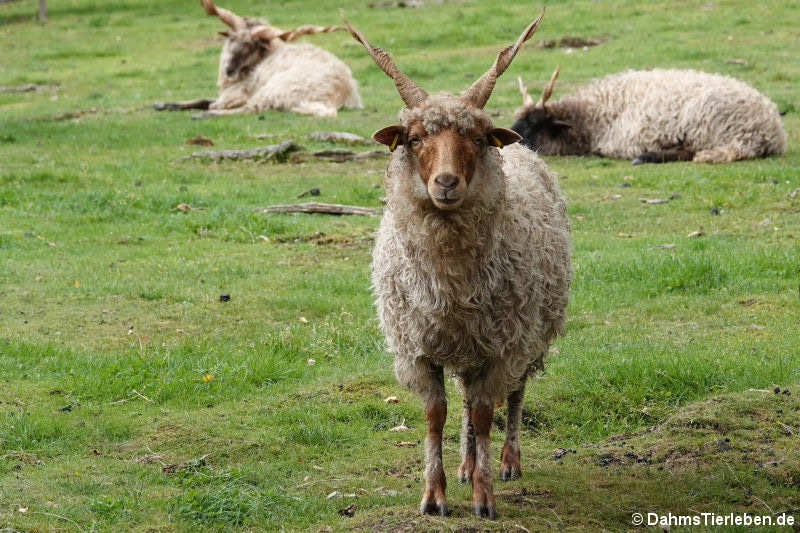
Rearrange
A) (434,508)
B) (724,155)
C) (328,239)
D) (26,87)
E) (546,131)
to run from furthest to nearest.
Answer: (26,87), (546,131), (724,155), (328,239), (434,508)

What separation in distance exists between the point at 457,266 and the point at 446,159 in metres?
0.61

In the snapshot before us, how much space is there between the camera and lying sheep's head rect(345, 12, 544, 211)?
17.2 feet

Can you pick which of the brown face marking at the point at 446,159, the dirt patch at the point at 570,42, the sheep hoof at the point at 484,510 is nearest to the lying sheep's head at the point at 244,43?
the dirt patch at the point at 570,42

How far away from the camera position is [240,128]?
18.0 meters

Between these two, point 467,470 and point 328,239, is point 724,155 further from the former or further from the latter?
point 467,470

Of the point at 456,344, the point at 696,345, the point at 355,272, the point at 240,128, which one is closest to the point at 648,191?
the point at 355,272

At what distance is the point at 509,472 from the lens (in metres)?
6.36

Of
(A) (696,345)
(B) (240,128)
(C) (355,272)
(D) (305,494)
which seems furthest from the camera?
(B) (240,128)

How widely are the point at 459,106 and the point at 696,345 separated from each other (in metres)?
3.66

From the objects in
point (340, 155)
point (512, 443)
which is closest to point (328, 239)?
point (340, 155)

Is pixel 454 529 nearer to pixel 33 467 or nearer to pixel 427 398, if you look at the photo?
pixel 427 398

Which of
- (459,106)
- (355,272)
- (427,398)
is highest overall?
(459,106)

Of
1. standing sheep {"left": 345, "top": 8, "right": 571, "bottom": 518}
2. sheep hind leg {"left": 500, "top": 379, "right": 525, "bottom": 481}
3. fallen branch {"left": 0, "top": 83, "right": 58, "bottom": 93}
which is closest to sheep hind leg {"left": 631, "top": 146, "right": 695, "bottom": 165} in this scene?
sheep hind leg {"left": 500, "top": 379, "right": 525, "bottom": 481}

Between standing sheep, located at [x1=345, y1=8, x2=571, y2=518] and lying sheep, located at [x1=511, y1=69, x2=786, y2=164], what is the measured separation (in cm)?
997
